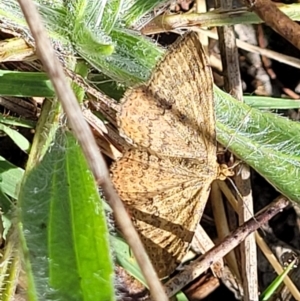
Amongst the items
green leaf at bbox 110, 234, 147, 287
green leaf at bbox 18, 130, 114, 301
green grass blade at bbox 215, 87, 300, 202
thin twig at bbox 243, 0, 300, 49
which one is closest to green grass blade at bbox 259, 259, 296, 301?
green leaf at bbox 110, 234, 147, 287

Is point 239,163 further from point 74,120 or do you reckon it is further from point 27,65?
point 74,120

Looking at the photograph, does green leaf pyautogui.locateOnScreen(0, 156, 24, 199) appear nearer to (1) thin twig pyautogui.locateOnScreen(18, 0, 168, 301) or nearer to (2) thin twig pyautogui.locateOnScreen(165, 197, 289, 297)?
(2) thin twig pyautogui.locateOnScreen(165, 197, 289, 297)

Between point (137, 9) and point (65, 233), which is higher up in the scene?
point (137, 9)

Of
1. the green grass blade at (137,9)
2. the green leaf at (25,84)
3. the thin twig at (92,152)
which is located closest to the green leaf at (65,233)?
the thin twig at (92,152)

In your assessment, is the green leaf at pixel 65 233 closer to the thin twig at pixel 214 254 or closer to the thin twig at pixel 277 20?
the thin twig at pixel 277 20

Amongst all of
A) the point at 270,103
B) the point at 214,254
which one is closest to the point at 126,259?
the point at 214,254

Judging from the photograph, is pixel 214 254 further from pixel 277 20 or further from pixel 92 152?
pixel 92 152
